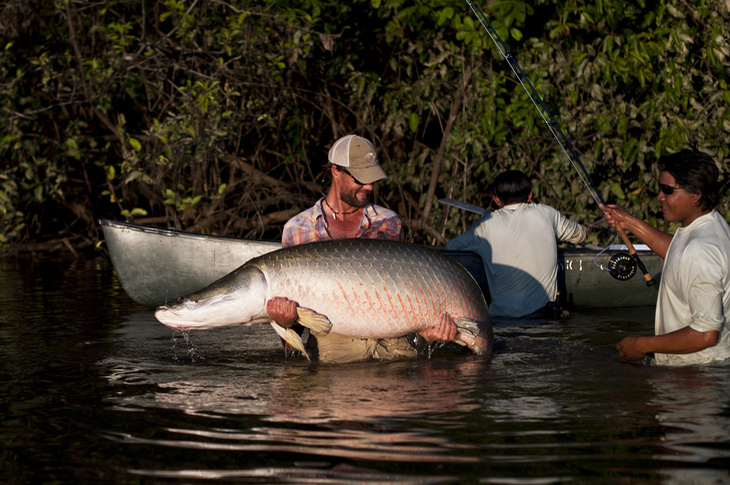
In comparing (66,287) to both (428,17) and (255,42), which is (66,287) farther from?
(428,17)

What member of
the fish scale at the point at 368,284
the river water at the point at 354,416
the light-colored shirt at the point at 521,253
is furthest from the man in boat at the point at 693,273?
the light-colored shirt at the point at 521,253

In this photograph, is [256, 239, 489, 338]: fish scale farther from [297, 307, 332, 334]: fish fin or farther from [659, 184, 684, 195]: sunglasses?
[659, 184, 684, 195]: sunglasses

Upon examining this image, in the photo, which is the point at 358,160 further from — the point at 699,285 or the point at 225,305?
the point at 699,285

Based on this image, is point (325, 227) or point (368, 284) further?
point (325, 227)

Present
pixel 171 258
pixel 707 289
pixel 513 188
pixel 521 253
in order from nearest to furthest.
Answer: pixel 707 289 < pixel 521 253 < pixel 513 188 < pixel 171 258

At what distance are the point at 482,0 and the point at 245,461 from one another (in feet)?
24.5

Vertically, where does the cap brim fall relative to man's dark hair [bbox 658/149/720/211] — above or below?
above

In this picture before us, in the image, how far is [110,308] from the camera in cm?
821

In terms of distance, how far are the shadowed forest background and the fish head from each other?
5356 millimetres

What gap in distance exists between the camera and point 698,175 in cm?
429

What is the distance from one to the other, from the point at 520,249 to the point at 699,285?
304 centimetres

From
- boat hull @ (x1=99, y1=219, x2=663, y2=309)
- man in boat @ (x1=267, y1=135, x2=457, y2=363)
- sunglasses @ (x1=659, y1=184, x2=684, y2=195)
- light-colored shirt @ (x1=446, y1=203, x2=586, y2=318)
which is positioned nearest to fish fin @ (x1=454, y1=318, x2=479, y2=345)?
man in boat @ (x1=267, y1=135, x2=457, y2=363)

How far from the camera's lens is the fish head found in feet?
14.9

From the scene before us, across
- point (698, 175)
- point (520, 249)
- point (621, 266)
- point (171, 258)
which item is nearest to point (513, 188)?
point (520, 249)
